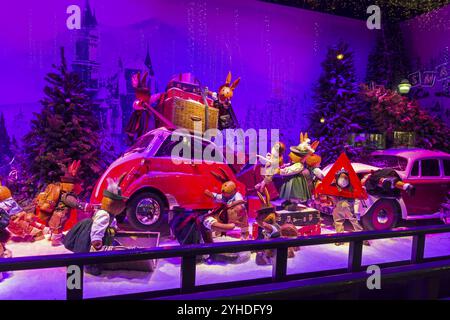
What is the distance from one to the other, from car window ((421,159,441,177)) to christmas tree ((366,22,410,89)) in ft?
9.26

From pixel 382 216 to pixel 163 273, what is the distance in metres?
2.68

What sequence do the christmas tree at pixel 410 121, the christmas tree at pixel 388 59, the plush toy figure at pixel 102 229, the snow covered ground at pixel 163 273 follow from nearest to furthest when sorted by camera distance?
the snow covered ground at pixel 163 273 → the plush toy figure at pixel 102 229 → the christmas tree at pixel 410 121 → the christmas tree at pixel 388 59

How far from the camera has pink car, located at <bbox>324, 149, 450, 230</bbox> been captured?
13.3ft

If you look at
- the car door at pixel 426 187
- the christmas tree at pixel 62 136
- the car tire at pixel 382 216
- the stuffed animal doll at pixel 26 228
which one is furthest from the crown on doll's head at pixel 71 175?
the car door at pixel 426 187

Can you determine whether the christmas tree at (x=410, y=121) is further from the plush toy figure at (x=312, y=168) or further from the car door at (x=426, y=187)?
the plush toy figure at (x=312, y=168)

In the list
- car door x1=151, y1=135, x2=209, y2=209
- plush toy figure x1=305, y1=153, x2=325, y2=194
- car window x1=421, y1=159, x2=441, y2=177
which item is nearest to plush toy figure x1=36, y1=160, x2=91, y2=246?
car door x1=151, y1=135, x2=209, y2=209

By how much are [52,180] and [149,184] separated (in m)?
1.67

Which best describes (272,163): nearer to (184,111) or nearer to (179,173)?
(179,173)

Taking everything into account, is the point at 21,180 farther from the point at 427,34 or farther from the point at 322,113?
the point at 427,34

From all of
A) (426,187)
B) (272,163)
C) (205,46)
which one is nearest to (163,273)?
(272,163)

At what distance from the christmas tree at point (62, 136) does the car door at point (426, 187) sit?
3.96 m

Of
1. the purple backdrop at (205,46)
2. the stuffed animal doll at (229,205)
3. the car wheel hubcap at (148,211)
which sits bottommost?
the car wheel hubcap at (148,211)

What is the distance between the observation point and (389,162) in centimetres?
463

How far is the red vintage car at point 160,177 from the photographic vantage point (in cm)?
360
